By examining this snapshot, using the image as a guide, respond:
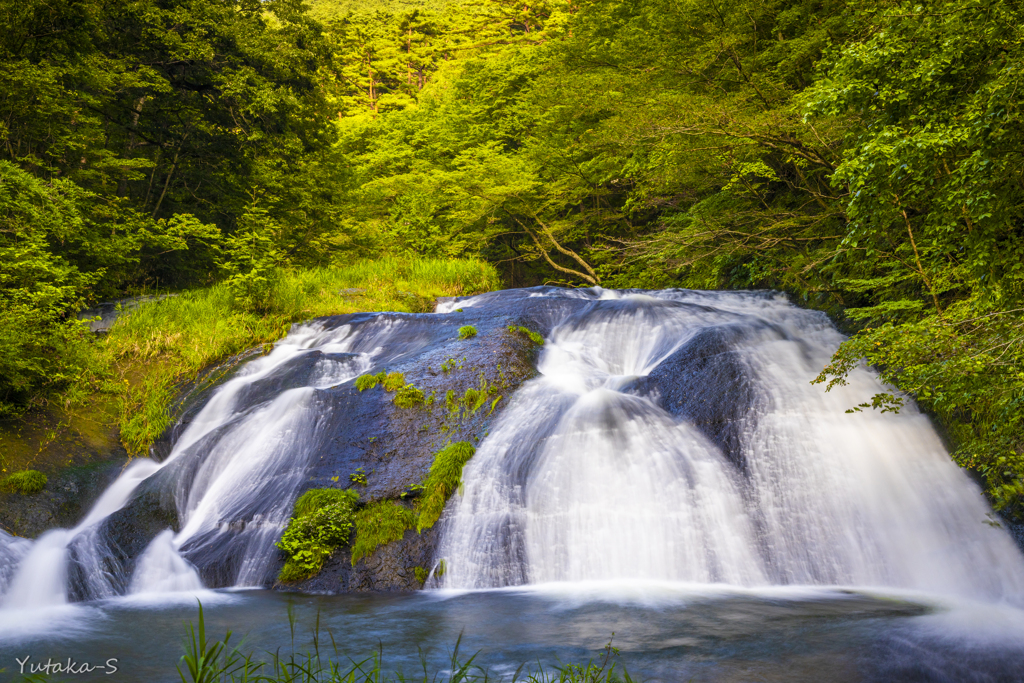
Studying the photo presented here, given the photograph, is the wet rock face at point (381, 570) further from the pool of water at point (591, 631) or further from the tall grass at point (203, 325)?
the tall grass at point (203, 325)

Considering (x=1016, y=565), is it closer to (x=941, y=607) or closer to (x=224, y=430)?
(x=941, y=607)

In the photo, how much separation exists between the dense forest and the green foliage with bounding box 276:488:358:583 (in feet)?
12.8

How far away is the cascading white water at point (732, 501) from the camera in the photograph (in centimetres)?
541

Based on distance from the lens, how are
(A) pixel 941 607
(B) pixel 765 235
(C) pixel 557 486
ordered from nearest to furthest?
1. (A) pixel 941 607
2. (C) pixel 557 486
3. (B) pixel 765 235

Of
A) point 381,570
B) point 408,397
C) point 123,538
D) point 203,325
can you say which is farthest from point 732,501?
point 203,325

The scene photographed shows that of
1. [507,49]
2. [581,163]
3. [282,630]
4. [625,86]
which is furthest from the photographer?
[507,49]

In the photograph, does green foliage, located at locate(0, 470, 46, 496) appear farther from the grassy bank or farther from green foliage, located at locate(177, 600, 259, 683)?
green foliage, located at locate(177, 600, 259, 683)

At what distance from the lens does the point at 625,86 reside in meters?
12.0

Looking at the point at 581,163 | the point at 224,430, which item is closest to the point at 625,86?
the point at 581,163

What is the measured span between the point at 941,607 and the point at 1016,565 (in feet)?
3.53

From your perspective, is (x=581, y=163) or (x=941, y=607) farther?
(x=581, y=163)

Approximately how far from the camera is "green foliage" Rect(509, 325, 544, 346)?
9.21m

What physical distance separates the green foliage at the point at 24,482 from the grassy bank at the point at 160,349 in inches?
9.8

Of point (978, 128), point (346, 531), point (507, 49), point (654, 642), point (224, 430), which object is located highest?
point (507, 49)
